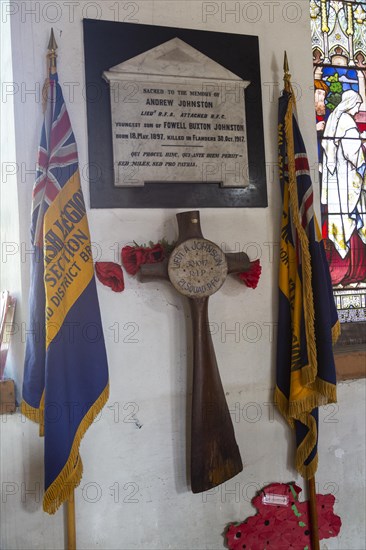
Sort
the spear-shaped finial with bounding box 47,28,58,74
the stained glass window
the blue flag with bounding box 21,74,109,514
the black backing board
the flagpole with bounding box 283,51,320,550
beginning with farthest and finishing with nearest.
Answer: the stained glass window < the flagpole with bounding box 283,51,320,550 < the black backing board < the spear-shaped finial with bounding box 47,28,58,74 < the blue flag with bounding box 21,74,109,514

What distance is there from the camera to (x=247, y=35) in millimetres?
2713

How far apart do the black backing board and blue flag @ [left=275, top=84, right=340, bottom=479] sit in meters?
0.13

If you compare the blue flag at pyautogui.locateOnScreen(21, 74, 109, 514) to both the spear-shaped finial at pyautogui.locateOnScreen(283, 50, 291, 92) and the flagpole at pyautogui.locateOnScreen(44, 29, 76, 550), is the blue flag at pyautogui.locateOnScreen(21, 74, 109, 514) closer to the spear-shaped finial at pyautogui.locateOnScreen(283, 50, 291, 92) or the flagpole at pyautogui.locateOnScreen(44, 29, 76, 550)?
the flagpole at pyautogui.locateOnScreen(44, 29, 76, 550)

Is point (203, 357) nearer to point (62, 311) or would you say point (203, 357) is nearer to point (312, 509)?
point (62, 311)

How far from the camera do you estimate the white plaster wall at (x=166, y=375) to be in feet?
7.88

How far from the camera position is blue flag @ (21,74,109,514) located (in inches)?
88.6

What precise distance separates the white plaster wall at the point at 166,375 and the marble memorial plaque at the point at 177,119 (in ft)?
0.46

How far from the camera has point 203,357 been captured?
2.44 meters

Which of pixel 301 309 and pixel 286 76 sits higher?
pixel 286 76

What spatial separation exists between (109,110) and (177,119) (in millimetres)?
280

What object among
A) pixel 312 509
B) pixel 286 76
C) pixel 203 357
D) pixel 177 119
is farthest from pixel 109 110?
pixel 312 509

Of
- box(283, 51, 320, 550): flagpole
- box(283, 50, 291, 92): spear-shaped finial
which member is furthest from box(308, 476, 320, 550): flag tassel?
box(283, 50, 291, 92): spear-shaped finial

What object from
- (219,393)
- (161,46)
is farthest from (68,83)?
(219,393)

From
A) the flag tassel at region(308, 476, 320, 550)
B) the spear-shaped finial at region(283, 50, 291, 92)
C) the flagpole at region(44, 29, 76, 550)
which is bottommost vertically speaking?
the flag tassel at region(308, 476, 320, 550)
